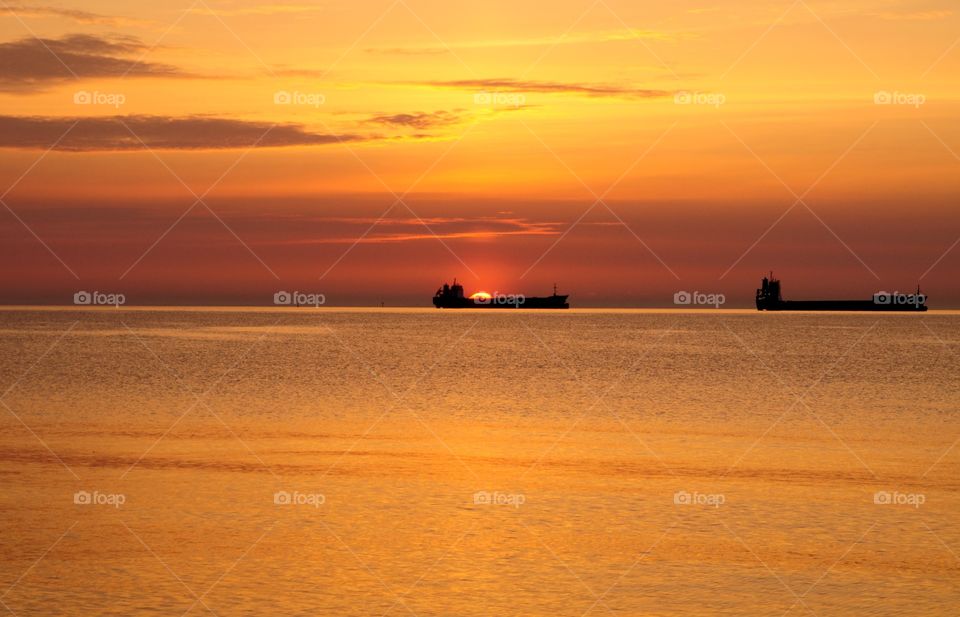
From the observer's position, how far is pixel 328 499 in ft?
80.2

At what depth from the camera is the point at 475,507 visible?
77.2 feet

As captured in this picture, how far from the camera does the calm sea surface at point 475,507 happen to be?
1725 centimetres

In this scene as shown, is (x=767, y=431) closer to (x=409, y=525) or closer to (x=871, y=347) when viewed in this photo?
(x=409, y=525)

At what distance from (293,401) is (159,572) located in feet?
112

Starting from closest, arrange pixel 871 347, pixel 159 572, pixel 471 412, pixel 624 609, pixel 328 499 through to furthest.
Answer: pixel 624 609, pixel 159 572, pixel 328 499, pixel 471 412, pixel 871 347

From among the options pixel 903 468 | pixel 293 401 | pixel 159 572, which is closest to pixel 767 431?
pixel 903 468

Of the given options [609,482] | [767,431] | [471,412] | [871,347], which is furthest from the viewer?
[871,347]

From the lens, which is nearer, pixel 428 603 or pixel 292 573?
pixel 428 603

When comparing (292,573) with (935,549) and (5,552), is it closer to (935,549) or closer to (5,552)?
(5,552)

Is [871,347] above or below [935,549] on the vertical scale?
above

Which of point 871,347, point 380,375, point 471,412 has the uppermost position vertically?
point 871,347

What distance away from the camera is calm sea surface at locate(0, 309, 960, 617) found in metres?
17.2

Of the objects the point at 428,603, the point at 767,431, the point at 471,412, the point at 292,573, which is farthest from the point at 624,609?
the point at 471,412

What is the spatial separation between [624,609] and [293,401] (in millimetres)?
37154
